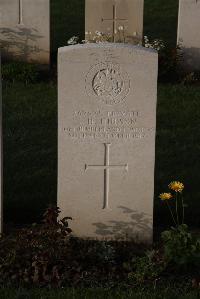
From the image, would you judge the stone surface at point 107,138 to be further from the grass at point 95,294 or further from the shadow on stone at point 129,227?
the grass at point 95,294

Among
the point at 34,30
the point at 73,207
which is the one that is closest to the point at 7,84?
the point at 34,30

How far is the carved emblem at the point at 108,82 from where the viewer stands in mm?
6172

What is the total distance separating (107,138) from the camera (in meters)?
6.32

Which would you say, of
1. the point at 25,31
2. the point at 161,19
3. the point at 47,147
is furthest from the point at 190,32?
the point at 161,19

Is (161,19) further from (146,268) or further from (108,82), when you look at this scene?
(146,268)

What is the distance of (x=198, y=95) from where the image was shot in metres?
11.1

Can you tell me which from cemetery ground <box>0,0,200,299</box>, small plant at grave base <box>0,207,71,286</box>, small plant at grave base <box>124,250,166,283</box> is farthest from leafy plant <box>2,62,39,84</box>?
small plant at grave base <box>124,250,166,283</box>

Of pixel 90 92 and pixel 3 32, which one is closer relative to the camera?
pixel 90 92

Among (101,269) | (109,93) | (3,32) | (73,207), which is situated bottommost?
(101,269)

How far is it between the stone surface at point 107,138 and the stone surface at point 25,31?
20.2 ft

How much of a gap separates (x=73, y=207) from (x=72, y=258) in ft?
1.95

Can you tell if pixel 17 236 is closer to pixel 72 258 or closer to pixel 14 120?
pixel 72 258

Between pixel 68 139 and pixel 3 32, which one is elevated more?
pixel 3 32

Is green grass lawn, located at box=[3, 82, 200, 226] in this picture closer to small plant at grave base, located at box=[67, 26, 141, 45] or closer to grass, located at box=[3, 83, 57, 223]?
grass, located at box=[3, 83, 57, 223]
